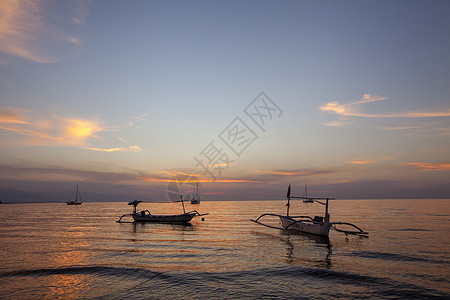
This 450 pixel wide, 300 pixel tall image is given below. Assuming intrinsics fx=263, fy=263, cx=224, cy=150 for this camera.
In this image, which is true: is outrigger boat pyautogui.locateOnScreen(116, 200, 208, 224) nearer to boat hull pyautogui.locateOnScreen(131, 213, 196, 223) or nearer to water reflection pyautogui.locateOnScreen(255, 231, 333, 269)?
boat hull pyautogui.locateOnScreen(131, 213, 196, 223)

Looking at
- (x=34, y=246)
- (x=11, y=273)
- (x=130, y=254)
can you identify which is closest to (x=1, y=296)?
(x=11, y=273)

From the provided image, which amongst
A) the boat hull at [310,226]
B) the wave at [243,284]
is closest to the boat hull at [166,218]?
the boat hull at [310,226]

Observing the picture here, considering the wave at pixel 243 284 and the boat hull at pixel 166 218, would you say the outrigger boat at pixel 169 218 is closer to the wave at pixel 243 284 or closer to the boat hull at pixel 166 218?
the boat hull at pixel 166 218

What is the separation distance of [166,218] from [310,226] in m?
29.7

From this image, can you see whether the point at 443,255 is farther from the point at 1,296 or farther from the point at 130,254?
the point at 1,296

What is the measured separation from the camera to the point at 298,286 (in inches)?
626

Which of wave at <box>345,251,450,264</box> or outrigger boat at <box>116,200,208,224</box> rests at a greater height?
wave at <box>345,251,450,264</box>

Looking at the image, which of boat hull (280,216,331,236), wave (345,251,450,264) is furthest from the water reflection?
wave (345,251,450,264)

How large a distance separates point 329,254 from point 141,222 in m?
42.3

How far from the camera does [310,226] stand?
36.6 m

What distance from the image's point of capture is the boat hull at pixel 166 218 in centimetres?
5212

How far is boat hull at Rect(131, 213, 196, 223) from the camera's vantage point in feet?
171

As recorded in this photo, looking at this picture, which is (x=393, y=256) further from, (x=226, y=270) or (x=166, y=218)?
(x=166, y=218)

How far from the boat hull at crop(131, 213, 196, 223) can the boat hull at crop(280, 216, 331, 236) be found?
63.1ft
